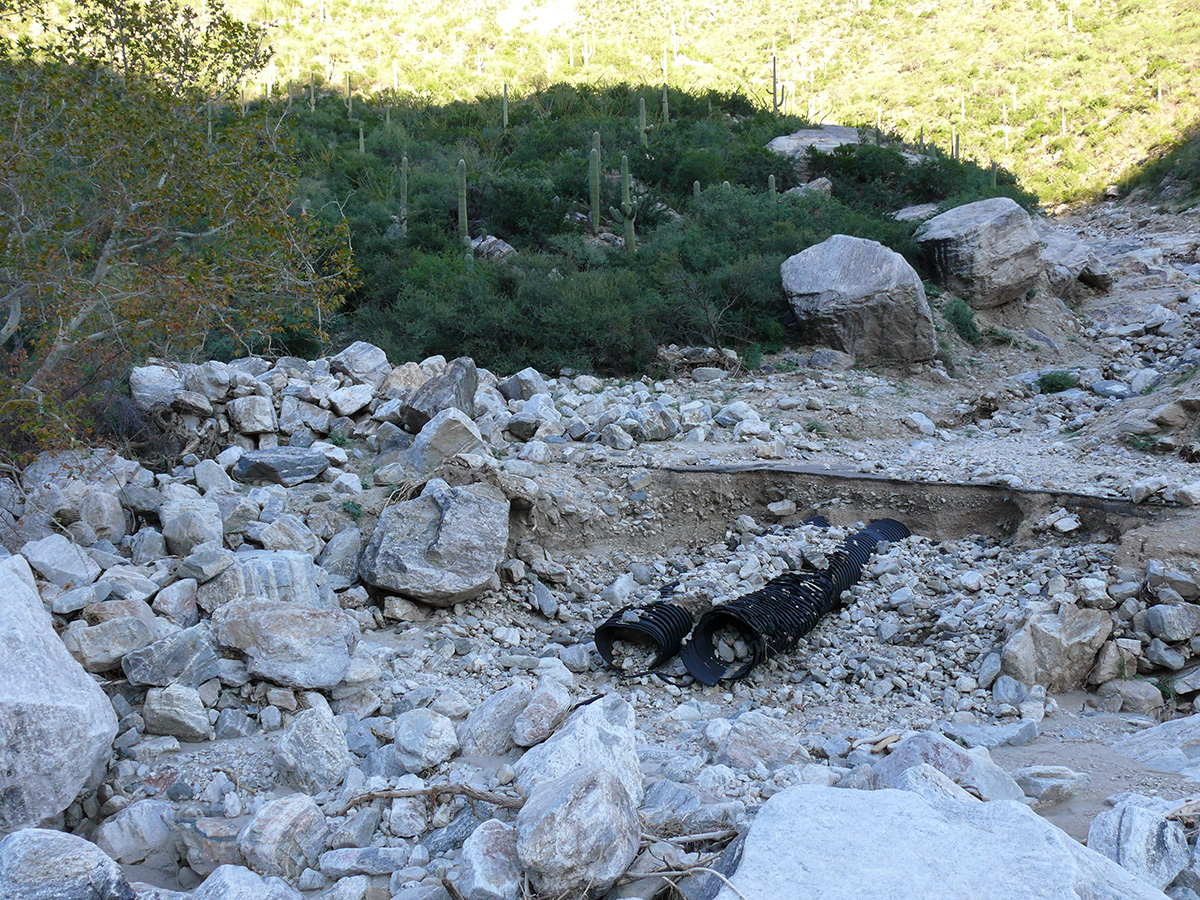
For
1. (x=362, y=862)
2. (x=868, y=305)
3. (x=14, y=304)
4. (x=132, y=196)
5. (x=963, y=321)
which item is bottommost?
(x=362, y=862)

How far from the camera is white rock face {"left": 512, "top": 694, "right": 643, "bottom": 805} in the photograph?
300 centimetres

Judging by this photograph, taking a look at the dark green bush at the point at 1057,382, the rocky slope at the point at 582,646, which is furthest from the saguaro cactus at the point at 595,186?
the dark green bush at the point at 1057,382

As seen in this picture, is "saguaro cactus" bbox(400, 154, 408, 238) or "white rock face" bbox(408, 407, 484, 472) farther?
"saguaro cactus" bbox(400, 154, 408, 238)

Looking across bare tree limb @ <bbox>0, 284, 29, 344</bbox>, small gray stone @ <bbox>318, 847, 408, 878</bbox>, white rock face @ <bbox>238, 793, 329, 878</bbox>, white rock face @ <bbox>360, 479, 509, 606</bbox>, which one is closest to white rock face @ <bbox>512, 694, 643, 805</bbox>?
small gray stone @ <bbox>318, 847, 408, 878</bbox>

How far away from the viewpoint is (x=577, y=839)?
240 centimetres

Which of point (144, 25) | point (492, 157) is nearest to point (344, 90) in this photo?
point (492, 157)

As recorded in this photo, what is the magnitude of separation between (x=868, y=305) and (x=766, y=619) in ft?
22.5

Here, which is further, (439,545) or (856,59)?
(856,59)

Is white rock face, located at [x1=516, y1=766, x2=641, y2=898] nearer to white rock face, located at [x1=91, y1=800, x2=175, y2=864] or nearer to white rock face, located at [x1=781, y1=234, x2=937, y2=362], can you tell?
white rock face, located at [x1=91, y1=800, x2=175, y2=864]

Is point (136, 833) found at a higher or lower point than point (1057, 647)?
lower

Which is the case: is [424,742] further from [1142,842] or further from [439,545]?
[1142,842]

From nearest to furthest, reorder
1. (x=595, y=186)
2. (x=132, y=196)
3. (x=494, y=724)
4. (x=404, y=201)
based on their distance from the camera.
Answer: (x=494, y=724) → (x=132, y=196) → (x=595, y=186) → (x=404, y=201)

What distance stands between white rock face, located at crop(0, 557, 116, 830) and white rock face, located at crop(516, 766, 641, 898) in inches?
69.6

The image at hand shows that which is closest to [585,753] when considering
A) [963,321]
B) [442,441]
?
[442,441]
